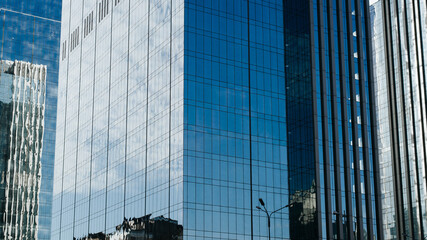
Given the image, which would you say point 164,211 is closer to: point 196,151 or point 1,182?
point 196,151

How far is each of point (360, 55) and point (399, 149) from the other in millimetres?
46655

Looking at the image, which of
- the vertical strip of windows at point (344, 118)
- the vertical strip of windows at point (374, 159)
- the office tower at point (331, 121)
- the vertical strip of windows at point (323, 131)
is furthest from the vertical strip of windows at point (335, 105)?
the vertical strip of windows at point (374, 159)

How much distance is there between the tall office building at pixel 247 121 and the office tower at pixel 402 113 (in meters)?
42.0

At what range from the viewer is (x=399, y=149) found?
476ft

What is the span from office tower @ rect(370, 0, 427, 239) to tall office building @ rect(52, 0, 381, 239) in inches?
1652

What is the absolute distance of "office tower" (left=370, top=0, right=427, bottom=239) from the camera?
140m

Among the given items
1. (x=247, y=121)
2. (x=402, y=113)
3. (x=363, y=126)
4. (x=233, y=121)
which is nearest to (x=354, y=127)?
(x=363, y=126)

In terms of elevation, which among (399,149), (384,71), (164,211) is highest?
(384,71)

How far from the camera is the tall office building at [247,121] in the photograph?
9206 cm

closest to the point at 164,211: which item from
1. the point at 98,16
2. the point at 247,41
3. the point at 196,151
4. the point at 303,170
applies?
the point at 196,151

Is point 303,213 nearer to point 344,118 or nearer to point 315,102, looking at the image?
point 344,118

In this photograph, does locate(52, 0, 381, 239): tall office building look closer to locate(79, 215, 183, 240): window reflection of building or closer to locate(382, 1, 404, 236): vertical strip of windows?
locate(79, 215, 183, 240): window reflection of building

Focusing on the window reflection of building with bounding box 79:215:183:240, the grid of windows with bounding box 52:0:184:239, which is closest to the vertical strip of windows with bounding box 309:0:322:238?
the grid of windows with bounding box 52:0:184:239

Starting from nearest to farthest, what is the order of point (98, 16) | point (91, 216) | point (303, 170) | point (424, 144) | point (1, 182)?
1. point (303, 170)
2. point (91, 216)
3. point (98, 16)
4. point (424, 144)
5. point (1, 182)
